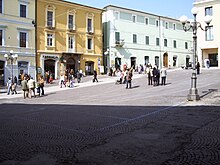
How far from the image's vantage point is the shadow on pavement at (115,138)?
5.66m

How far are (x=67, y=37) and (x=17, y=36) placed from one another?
7629mm

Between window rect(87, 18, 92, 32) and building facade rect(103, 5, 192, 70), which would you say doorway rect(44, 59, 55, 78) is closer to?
window rect(87, 18, 92, 32)

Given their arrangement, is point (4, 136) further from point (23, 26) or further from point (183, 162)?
point (23, 26)

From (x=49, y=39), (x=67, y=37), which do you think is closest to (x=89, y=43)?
(x=67, y=37)

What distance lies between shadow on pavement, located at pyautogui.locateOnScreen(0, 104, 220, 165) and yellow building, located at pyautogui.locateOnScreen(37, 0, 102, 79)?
28440 mm

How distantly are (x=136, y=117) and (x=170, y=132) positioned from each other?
262cm

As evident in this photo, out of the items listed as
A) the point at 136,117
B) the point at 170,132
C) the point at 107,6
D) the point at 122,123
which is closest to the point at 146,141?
the point at 170,132

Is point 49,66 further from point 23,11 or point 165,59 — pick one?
point 165,59

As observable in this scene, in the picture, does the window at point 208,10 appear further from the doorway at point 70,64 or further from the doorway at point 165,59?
the doorway at point 70,64

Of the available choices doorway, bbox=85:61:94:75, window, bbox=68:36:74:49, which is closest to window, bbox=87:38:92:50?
doorway, bbox=85:61:94:75

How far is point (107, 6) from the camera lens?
45188 mm

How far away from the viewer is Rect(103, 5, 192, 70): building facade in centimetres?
4550

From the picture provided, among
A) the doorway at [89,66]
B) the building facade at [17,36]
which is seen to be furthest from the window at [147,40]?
the building facade at [17,36]

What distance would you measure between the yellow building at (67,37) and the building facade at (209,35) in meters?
16.0
